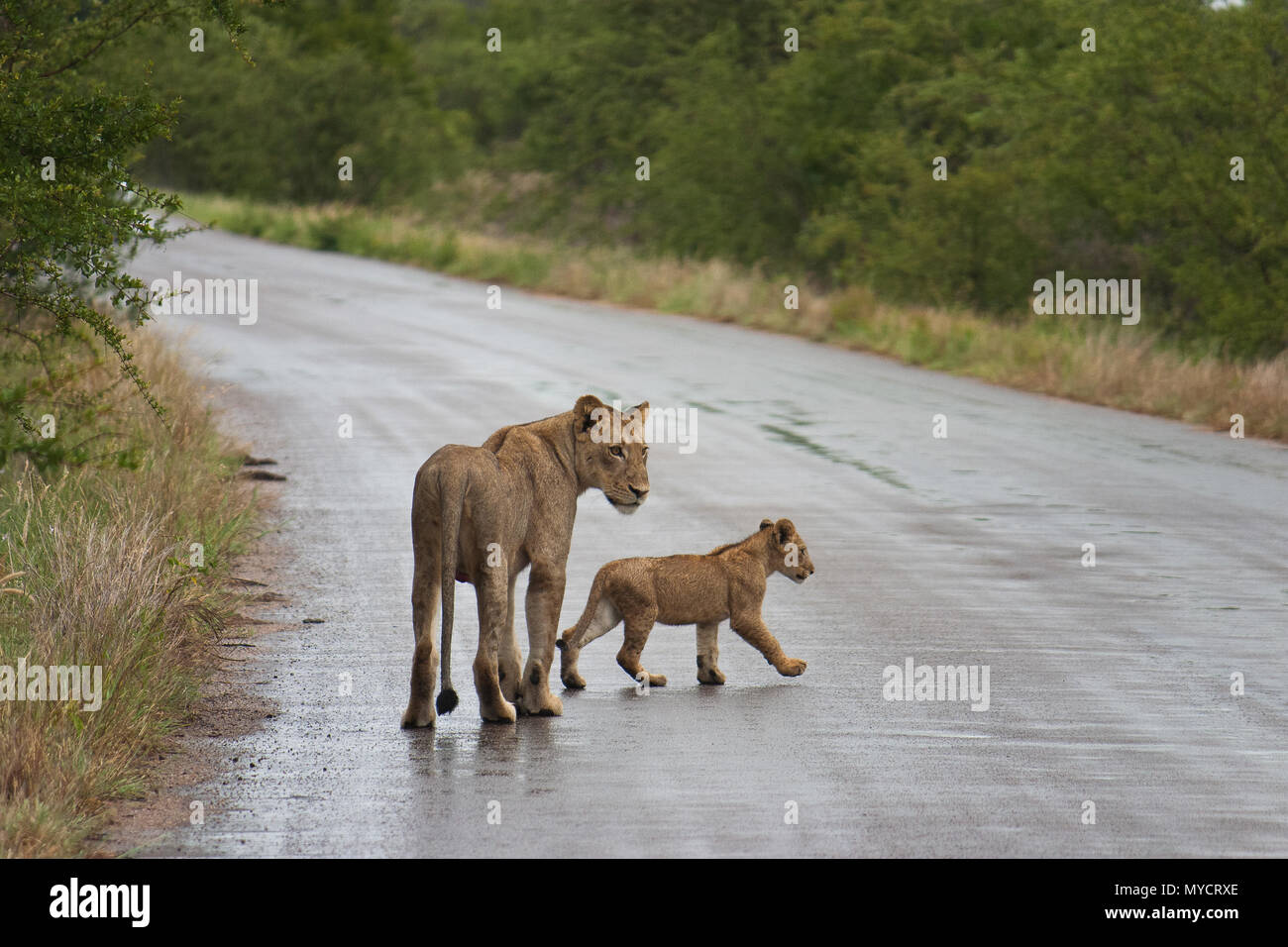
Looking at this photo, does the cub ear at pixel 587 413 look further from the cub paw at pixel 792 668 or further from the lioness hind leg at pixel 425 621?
the cub paw at pixel 792 668

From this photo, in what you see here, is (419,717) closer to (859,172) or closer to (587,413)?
(587,413)

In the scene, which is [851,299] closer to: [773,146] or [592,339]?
[592,339]

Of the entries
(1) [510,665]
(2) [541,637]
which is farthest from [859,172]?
(2) [541,637]

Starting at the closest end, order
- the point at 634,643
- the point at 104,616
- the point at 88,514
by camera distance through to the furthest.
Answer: the point at 104,616, the point at 634,643, the point at 88,514

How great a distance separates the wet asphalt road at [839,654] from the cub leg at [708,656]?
0.11 meters

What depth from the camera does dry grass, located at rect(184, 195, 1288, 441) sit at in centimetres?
2269

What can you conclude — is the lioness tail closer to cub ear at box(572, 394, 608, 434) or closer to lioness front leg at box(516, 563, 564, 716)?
lioness front leg at box(516, 563, 564, 716)

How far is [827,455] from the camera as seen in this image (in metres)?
18.3

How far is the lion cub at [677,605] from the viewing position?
9.16 metres

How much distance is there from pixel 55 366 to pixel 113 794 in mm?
8770

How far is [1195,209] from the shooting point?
27125mm

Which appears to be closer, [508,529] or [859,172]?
[508,529]

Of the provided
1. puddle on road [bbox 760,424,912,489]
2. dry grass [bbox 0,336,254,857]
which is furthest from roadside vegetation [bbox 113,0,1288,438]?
dry grass [bbox 0,336,254,857]

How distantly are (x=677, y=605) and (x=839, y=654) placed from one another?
1.31 metres
